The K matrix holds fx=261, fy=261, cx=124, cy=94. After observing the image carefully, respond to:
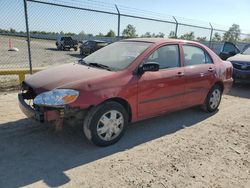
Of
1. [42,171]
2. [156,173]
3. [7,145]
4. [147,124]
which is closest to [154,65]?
[147,124]

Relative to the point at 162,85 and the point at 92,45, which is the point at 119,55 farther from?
the point at 92,45

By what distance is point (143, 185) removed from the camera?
312cm

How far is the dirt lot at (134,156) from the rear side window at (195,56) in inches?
49.5

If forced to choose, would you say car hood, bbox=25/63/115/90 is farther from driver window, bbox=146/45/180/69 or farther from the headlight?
driver window, bbox=146/45/180/69

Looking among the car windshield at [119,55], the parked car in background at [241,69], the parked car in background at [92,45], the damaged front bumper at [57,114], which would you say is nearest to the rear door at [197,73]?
the car windshield at [119,55]

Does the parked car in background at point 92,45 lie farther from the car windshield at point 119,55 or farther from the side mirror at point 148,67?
the side mirror at point 148,67

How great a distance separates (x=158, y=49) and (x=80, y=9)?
14.9 feet

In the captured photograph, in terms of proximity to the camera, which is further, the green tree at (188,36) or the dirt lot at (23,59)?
the green tree at (188,36)

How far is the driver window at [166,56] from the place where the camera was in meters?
4.69

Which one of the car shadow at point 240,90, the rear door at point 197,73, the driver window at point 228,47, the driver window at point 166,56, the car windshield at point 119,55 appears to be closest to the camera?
the car windshield at point 119,55

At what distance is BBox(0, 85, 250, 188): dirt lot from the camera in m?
3.22

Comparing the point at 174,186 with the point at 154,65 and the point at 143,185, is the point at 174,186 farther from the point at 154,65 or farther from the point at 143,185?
the point at 154,65

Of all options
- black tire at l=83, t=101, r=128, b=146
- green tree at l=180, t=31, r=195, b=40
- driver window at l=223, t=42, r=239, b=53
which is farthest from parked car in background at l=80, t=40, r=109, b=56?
black tire at l=83, t=101, r=128, b=146

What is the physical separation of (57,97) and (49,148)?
878 mm
